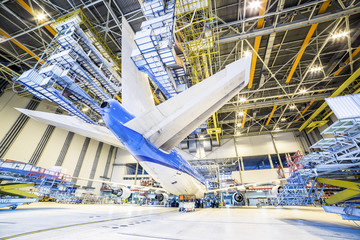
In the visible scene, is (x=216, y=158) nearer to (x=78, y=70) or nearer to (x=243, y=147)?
(x=243, y=147)

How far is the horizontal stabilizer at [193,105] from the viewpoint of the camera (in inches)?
213

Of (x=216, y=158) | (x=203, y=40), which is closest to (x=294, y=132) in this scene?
(x=216, y=158)

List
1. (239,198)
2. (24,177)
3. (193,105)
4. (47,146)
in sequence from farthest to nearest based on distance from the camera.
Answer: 1. (47,146)
2. (239,198)
3. (24,177)
4. (193,105)

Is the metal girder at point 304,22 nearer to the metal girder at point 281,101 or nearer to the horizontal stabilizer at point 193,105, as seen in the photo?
the horizontal stabilizer at point 193,105

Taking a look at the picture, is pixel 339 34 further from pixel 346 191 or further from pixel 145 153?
pixel 145 153

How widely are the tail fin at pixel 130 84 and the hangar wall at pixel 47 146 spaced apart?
17.0 metres

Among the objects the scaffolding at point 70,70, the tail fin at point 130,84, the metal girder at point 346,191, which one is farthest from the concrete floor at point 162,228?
the scaffolding at point 70,70

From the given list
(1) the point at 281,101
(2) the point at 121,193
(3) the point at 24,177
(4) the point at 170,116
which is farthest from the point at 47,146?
(1) the point at 281,101

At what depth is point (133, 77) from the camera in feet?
34.0

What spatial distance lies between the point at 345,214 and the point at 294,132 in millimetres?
31902

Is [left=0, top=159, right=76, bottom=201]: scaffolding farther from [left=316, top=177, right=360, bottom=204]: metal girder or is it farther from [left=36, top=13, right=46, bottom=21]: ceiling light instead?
[left=316, top=177, right=360, bottom=204]: metal girder

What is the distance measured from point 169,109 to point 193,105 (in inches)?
38.3

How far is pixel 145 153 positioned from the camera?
694 centimetres

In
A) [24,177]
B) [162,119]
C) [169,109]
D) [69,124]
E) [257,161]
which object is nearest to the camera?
[169,109]
